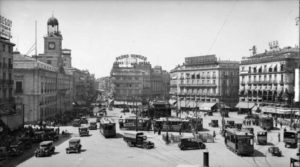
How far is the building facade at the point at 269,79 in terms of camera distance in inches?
2554

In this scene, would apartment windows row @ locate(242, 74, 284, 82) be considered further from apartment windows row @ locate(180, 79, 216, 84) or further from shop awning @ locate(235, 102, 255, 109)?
apartment windows row @ locate(180, 79, 216, 84)

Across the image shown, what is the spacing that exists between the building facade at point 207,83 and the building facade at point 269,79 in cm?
521

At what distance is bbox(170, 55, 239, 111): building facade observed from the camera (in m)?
82.2

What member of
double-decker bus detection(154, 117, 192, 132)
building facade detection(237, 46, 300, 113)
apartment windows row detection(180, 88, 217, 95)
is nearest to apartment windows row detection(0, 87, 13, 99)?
double-decker bus detection(154, 117, 192, 132)

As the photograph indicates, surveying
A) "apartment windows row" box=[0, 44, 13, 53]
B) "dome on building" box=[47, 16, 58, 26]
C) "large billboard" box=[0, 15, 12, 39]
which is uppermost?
"dome on building" box=[47, 16, 58, 26]

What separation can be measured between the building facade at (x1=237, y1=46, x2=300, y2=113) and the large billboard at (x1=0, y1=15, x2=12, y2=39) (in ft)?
166

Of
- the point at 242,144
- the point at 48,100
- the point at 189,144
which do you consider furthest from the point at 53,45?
the point at 242,144

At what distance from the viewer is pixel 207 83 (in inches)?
3366

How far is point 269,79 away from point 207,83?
19.1 metres

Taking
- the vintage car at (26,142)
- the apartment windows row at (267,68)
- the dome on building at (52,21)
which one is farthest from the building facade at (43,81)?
the apartment windows row at (267,68)

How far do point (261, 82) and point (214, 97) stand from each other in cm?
1439

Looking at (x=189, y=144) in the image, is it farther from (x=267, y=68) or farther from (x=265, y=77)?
(x=267, y=68)

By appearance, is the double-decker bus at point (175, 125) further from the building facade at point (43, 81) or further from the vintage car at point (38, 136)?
the building facade at point (43, 81)

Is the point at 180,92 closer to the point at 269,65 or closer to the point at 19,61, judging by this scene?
the point at 269,65
